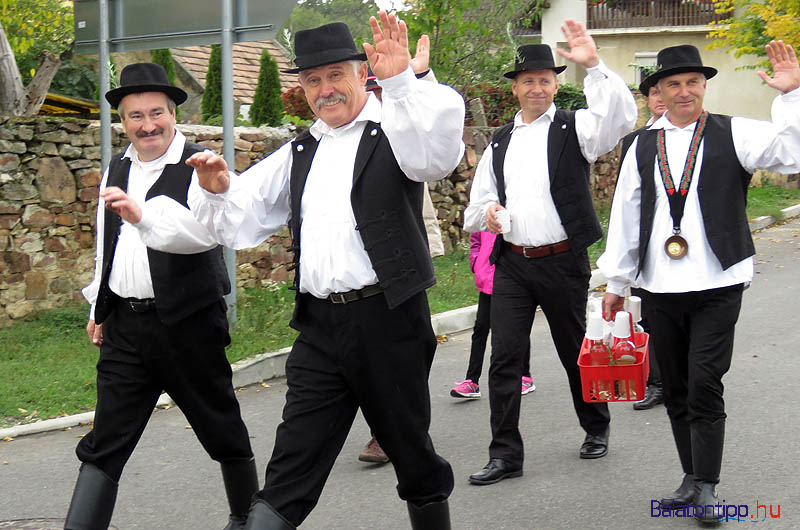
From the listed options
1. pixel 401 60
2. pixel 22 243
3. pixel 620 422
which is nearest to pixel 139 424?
pixel 401 60

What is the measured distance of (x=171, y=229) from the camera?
12.8ft

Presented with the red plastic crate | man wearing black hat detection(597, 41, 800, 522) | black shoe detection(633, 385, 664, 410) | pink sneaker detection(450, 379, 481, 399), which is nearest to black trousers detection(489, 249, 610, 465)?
man wearing black hat detection(597, 41, 800, 522)

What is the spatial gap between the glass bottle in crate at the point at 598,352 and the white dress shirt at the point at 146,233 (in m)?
1.78

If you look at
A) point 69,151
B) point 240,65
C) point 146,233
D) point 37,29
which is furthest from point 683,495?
point 37,29

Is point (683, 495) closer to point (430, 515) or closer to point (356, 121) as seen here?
point (430, 515)

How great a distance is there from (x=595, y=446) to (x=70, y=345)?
4.82m

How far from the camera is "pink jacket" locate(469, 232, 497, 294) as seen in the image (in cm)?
679

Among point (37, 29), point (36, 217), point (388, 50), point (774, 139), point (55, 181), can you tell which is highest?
point (37, 29)

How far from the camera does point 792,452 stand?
5531mm

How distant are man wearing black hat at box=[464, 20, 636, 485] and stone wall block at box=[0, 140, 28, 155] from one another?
214 inches

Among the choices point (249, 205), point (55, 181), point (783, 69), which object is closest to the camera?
point (249, 205)

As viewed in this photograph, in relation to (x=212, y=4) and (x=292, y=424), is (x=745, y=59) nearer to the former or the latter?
(x=212, y=4)

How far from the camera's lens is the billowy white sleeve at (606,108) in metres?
4.58

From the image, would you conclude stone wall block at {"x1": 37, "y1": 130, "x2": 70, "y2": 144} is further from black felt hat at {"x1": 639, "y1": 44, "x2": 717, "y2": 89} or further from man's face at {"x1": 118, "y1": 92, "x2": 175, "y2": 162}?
black felt hat at {"x1": 639, "y1": 44, "x2": 717, "y2": 89}
